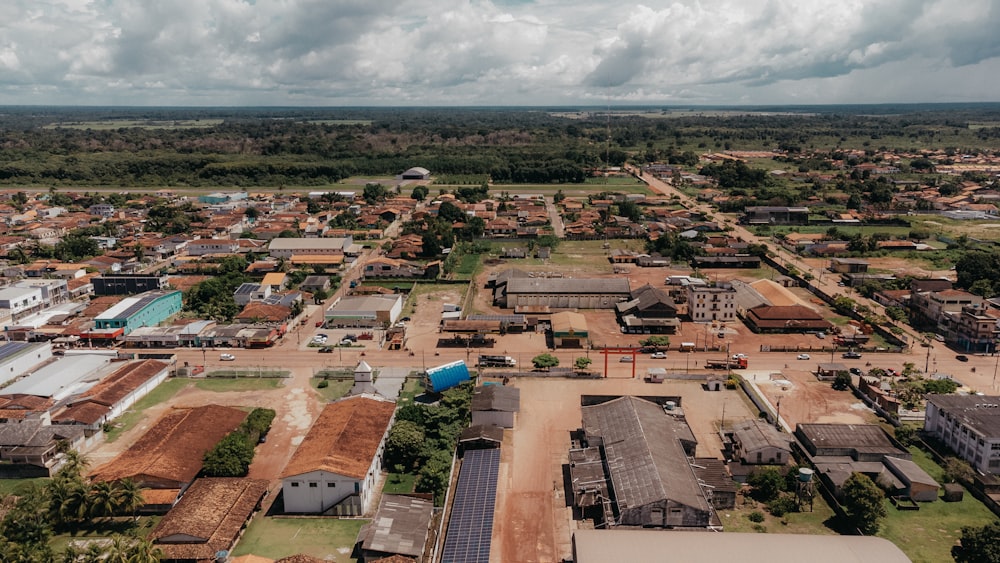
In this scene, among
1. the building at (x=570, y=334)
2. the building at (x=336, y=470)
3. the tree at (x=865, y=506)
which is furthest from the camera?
the building at (x=570, y=334)

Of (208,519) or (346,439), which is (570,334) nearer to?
(346,439)

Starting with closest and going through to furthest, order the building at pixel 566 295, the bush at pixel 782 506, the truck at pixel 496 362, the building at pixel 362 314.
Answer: the bush at pixel 782 506 < the truck at pixel 496 362 < the building at pixel 362 314 < the building at pixel 566 295

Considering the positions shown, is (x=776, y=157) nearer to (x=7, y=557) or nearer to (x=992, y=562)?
(x=992, y=562)

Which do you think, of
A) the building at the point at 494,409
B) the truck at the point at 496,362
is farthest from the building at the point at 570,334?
the building at the point at 494,409

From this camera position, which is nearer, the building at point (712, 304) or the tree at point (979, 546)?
the tree at point (979, 546)

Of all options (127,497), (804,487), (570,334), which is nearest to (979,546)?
(804,487)

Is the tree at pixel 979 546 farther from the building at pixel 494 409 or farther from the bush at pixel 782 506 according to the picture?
the building at pixel 494 409

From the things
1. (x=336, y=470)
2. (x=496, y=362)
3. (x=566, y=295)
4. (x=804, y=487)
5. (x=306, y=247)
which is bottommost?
(x=804, y=487)
